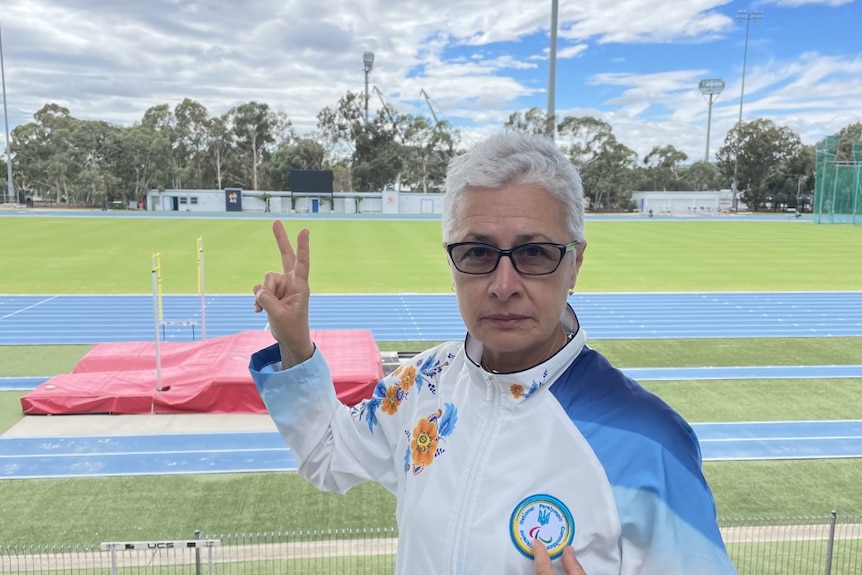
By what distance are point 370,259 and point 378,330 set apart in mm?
11019

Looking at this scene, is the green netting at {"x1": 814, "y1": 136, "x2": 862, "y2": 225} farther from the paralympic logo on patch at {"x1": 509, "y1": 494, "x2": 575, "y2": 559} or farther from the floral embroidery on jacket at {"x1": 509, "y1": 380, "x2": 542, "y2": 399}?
the paralympic logo on patch at {"x1": 509, "y1": 494, "x2": 575, "y2": 559}

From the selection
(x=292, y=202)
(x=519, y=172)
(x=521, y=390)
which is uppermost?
(x=519, y=172)

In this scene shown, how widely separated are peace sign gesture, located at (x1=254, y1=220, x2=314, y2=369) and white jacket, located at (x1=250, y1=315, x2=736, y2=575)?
0.36 m

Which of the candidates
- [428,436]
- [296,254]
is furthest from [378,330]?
[428,436]

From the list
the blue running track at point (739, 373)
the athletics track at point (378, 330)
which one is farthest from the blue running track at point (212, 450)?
the blue running track at point (739, 373)

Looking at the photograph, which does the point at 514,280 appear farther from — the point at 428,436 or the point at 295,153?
the point at 295,153

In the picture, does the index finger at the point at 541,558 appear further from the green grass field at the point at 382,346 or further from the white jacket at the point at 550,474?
the green grass field at the point at 382,346

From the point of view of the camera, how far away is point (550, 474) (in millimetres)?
1400

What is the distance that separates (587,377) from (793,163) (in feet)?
249

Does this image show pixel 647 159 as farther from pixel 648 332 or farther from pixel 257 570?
pixel 257 570

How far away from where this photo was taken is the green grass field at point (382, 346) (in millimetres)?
5934

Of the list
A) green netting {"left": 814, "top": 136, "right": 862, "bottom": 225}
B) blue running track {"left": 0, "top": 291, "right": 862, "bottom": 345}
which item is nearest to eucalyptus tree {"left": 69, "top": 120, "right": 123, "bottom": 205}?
blue running track {"left": 0, "top": 291, "right": 862, "bottom": 345}

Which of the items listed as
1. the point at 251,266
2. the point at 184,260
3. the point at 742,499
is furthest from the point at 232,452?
the point at 184,260

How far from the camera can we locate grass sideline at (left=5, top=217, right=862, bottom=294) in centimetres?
1880
